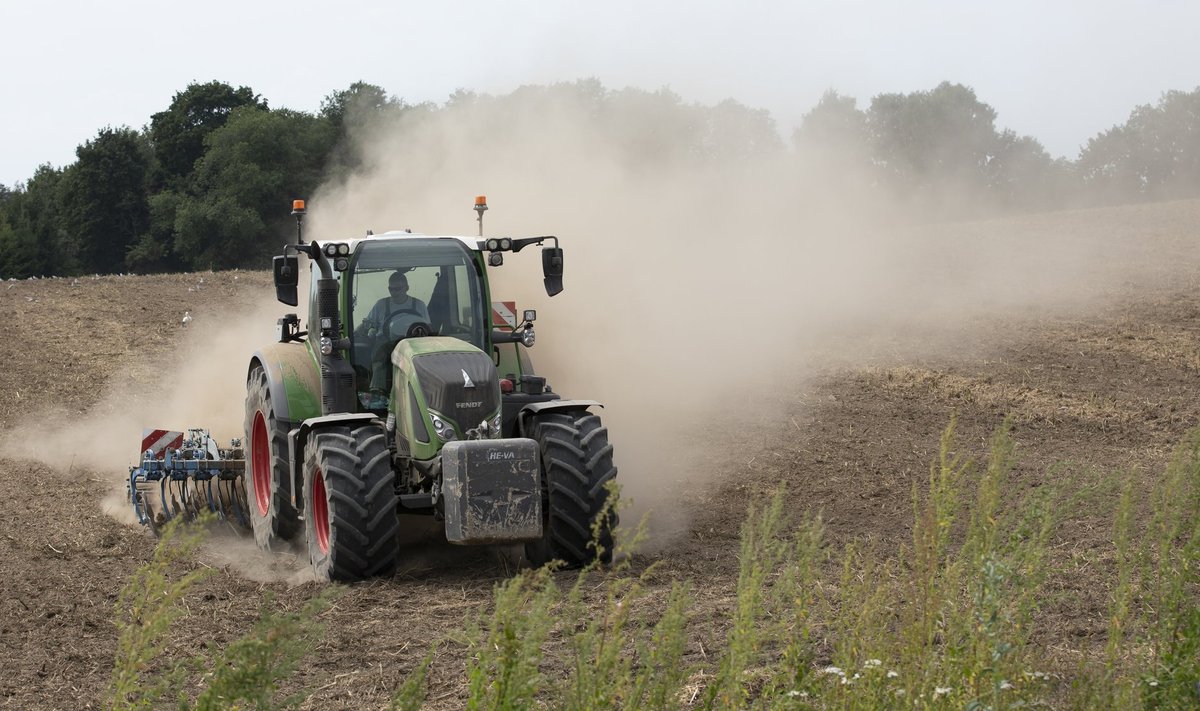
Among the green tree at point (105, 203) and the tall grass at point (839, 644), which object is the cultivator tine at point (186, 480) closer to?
the tall grass at point (839, 644)

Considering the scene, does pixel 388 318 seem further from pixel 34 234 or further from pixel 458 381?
pixel 34 234

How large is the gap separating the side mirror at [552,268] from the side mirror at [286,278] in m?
1.96

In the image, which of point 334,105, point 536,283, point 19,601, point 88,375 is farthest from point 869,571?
point 334,105

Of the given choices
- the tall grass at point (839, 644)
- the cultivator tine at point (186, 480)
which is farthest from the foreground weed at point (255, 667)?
the cultivator tine at point (186, 480)

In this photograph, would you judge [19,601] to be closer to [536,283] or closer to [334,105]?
[536,283]

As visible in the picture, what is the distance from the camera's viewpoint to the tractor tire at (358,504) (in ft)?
28.2

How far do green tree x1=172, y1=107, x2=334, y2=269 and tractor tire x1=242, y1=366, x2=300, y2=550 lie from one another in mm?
28154

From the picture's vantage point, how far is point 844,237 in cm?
2973

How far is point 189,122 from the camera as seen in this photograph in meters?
58.2

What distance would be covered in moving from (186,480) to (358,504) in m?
3.57

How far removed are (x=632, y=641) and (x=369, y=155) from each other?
460 inches

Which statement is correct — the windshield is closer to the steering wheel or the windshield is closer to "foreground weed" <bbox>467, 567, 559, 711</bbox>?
the steering wheel

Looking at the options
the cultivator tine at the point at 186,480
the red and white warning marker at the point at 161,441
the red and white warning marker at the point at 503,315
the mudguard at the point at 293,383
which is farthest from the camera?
the red and white warning marker at the point at 161,441

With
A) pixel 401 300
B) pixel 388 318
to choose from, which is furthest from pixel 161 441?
pixel 401 300
